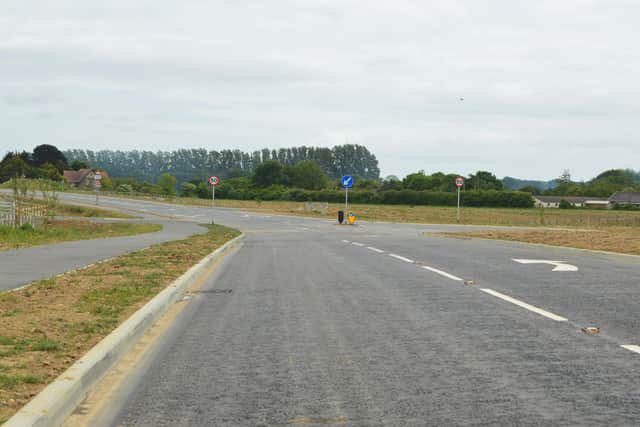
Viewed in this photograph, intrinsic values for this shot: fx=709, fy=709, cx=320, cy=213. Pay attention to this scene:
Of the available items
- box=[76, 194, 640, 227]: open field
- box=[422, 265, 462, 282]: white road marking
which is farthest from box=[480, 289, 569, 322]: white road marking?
box=[76, 194, 640, 227]: open field

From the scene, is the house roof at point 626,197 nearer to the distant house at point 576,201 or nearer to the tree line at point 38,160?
the distant house at point 576,201

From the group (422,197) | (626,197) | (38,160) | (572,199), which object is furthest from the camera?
(572,199)

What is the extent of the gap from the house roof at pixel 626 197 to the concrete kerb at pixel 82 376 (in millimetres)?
164313

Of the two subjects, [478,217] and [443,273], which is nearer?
[443,273]

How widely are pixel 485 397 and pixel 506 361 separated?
1165mm

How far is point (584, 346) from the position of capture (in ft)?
21.8

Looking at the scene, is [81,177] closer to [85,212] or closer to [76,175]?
[76,175]

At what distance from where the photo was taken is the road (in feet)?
15.4

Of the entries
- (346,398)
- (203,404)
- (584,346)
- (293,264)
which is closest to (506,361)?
(584,346)

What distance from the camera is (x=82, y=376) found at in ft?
17.1

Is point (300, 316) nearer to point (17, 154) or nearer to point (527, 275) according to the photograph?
point (527, 275)

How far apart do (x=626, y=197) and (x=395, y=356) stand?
16913 centimetres

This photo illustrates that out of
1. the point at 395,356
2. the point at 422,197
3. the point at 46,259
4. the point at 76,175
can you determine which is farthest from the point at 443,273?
the point at 76,175

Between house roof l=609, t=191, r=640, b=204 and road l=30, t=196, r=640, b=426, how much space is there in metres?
159
